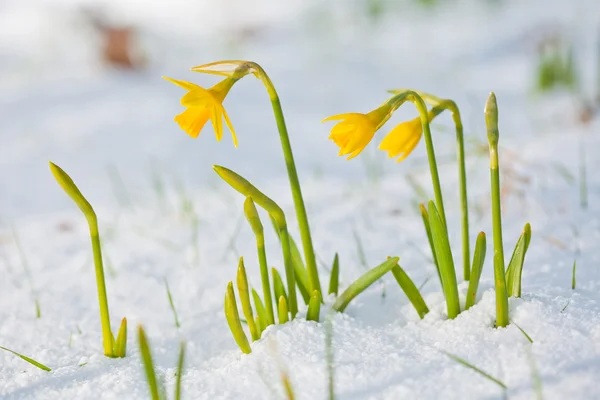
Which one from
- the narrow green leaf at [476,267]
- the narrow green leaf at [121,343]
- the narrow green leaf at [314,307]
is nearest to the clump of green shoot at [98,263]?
the narrow green leaf at [121,343]

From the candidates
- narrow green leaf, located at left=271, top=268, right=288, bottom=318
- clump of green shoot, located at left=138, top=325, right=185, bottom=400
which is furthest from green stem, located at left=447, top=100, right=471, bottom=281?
clump of green shoot, located at left=138, top=325, right=185, bottom=400

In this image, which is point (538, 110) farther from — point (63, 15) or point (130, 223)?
point (63, 15)

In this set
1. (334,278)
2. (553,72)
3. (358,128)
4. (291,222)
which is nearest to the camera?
(358,128)

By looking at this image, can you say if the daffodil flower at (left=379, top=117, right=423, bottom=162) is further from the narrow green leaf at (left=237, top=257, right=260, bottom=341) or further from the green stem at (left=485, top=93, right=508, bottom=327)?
the narrow green leaf at (left=237, top=257, right=260, bottom=341)

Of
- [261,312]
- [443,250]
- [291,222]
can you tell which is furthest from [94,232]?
[291,222]

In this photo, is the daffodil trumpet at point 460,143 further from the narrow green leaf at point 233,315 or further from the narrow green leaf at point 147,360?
the narrow green leaf at point 147,360

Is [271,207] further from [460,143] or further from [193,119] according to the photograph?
[460,143]
